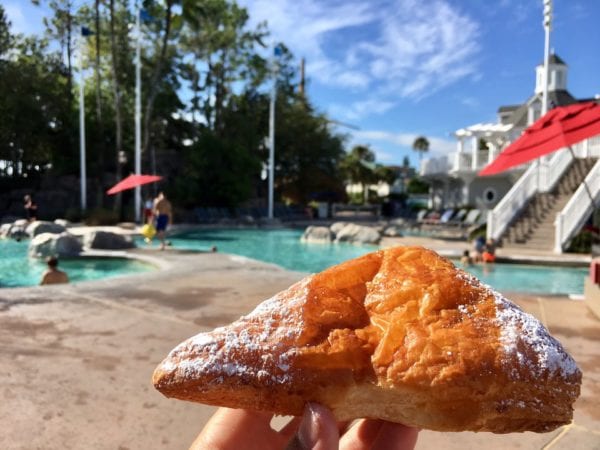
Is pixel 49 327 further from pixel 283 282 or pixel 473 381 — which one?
pixel 473 381

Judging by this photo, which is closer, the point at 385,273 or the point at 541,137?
the point at 385,273

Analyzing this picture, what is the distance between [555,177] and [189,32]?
2783cm

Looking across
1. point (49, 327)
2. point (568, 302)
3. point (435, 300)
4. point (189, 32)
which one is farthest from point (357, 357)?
point (189, 32)

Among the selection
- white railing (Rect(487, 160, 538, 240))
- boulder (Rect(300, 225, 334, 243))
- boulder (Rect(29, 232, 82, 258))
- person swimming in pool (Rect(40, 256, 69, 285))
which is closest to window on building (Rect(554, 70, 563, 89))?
white railing (Rect(487, 160, 538, 240))

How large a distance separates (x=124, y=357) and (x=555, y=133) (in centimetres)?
1012

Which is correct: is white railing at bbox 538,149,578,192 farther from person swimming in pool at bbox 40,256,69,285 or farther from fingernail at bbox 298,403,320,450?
fingernail at bbox 298,403,320,450

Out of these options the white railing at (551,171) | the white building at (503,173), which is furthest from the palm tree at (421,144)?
the white railing at (551,171)

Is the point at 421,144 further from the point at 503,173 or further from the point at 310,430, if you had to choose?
the point at 310,430

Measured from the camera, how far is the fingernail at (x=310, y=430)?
1.17 m

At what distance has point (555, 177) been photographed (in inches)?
787

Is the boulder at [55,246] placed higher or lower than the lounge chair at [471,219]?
lower

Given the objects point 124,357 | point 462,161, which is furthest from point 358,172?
point 124,357

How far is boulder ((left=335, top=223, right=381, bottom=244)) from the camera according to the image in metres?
20.3

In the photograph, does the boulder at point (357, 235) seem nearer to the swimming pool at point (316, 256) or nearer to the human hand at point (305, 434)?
the swimming pool at point (316, 256)
